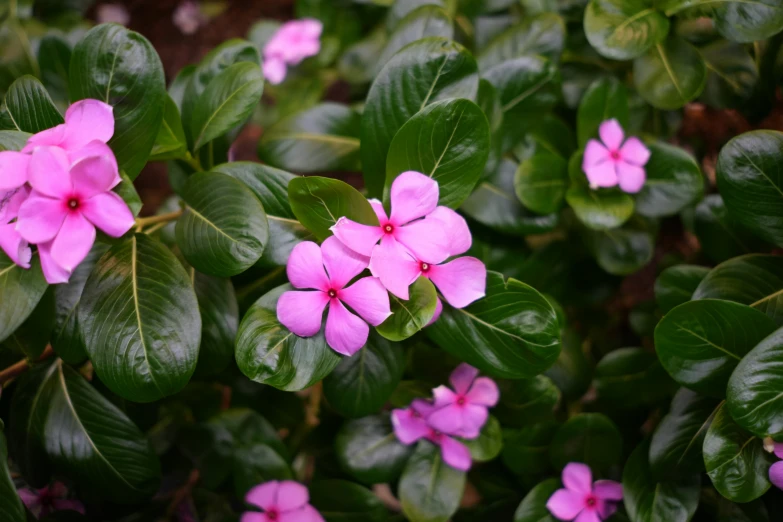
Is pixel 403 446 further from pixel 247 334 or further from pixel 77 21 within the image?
pixel 77 21

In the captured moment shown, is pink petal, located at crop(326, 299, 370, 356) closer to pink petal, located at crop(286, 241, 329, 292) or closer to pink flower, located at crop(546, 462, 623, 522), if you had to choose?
pink petal, located at crop(286, 241, 329, 292)

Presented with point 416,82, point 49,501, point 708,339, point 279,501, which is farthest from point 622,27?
point 49,501

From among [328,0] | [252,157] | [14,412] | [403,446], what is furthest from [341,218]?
[252,157]

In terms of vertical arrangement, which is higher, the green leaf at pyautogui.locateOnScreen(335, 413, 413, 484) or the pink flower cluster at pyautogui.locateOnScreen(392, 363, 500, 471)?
the pink flower cluster at pyautogui.locateOnScreen(392, 363, 500, 471)

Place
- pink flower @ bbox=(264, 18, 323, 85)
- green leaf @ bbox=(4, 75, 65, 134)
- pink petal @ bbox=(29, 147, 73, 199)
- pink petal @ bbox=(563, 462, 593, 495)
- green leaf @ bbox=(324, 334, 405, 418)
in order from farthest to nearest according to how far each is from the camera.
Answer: pink flower @ bbox=(264, 18, 323, 85) < pink petal @ bbox=(563, 462, 593, 495) < green leaf @ bbox=(324, 334, 405, 418) < green leaf @ bbox=(4, 75, 65, 134) < pink petal @ bbox=(29, 147, 73, 199)

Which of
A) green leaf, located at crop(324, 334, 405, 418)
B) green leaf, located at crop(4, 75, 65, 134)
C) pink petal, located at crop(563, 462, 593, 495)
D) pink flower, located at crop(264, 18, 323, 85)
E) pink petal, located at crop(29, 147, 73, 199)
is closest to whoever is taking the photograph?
pink petal, located at crop(29, 147, 73, 199)

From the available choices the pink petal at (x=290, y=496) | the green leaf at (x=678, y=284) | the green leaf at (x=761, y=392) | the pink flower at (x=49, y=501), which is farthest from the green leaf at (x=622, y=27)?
the pink flower at (x=49, y=501)

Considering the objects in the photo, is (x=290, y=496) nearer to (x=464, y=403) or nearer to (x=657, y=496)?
(x=464, y=403)

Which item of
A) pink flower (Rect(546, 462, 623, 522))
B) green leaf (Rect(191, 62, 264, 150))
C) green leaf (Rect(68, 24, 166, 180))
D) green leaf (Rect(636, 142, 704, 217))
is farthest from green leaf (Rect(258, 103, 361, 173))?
pink flower (Rect(546, 462, 623, 522))
